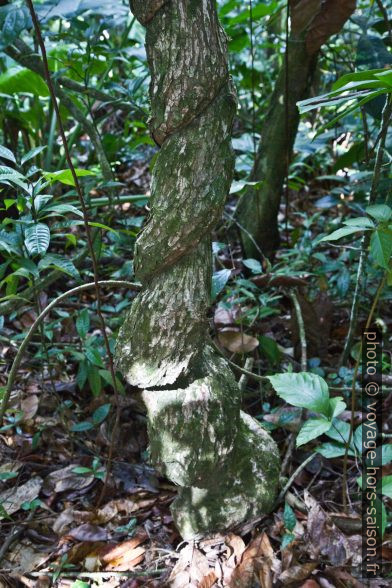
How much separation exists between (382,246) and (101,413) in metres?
0.94

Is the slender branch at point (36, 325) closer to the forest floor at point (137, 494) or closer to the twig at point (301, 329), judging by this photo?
the forest floor at point (137, 494)

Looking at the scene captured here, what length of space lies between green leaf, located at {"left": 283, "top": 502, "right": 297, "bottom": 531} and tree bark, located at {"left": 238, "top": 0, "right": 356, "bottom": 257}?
1.03 m

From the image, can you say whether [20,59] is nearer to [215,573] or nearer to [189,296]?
[189,296]

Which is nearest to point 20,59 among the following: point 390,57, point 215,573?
point 390,57

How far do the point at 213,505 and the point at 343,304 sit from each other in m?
1.03

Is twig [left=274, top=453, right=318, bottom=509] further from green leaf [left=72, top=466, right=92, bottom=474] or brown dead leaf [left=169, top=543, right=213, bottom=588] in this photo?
green leaf [left=72, top=466, right=92, bottom=474]

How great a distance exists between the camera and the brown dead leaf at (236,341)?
182 cm

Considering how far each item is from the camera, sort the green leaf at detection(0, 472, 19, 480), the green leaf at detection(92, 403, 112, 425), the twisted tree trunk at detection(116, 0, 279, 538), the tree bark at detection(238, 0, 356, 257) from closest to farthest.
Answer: the twisted tree trunk at detection(116, 0, 279, 538), the green leaf at detection(0, 472, 19, 480), the green leaf at detection(92, 403, 112, 425), the tree bark at detection(238, 0, 356, 257)

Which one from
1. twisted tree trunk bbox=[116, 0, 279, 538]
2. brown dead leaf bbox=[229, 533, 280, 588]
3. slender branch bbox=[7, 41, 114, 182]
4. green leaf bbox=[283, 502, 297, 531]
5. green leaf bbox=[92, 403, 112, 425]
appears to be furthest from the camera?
slender branch bbox=[7, 41, 114, 182]

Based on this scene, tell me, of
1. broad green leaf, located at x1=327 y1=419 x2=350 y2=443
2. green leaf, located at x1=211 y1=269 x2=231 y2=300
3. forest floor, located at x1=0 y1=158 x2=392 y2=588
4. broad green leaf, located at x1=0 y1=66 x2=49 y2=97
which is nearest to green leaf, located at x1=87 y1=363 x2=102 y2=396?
forest floor, located at x1=0 y1=158 x2=392 y2=588

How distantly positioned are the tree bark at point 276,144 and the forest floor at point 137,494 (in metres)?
0.34

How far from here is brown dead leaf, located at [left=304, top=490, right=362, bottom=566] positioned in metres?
1.30

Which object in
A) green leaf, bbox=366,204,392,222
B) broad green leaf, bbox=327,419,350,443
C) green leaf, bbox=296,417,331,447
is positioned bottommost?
broad green leaf, bbox=327,419,350,443

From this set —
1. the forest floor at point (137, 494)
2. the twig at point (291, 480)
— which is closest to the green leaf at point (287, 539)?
the forest floor at point (137, 494)
